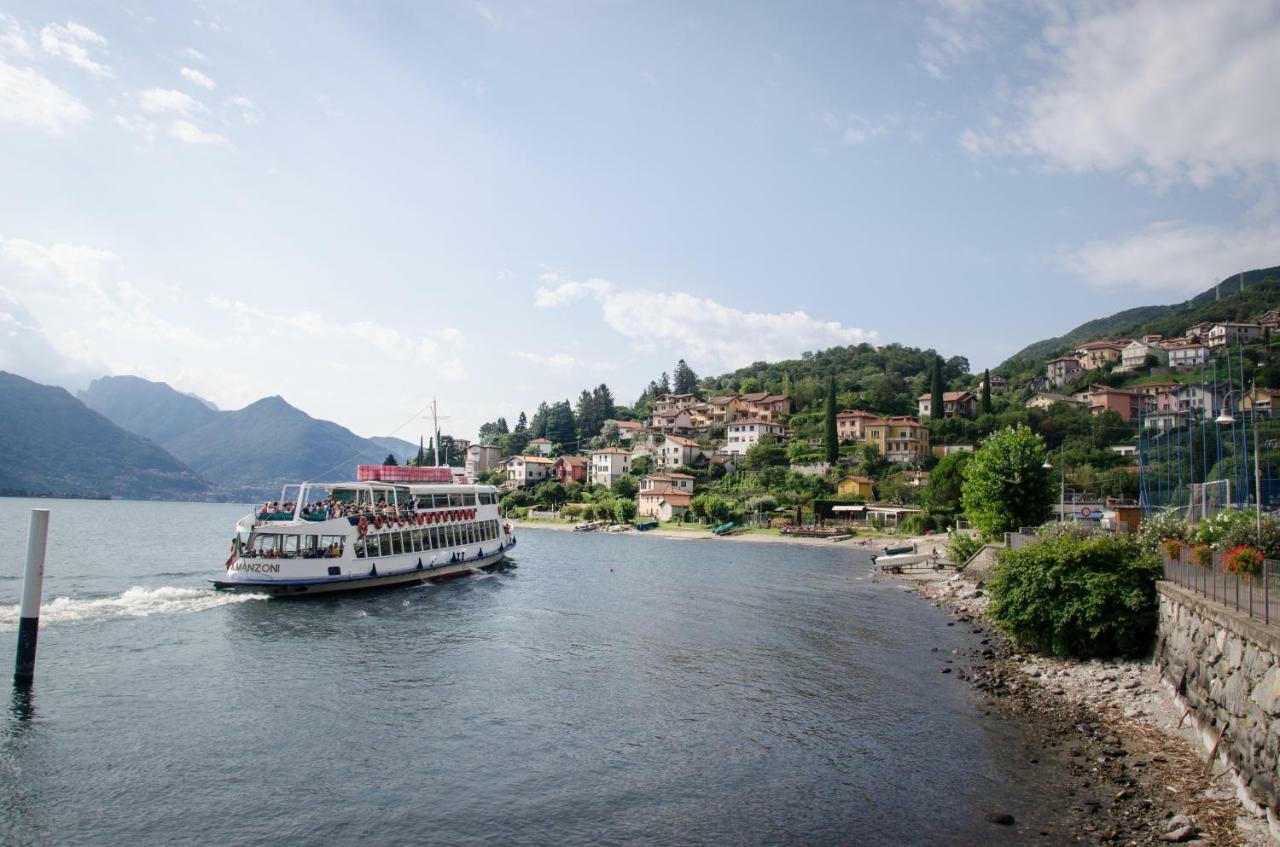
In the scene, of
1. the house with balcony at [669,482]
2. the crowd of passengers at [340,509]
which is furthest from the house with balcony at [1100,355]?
the crowd of passengers at [340,509]

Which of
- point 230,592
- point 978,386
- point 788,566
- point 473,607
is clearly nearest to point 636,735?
point 473,607

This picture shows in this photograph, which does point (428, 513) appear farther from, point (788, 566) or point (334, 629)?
point (788, 566)

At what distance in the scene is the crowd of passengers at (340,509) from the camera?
134 feet

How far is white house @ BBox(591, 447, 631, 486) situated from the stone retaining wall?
119 metres

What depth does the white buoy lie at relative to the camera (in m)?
22.9

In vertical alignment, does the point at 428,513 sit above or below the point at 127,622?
above

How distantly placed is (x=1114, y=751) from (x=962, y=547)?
135ft

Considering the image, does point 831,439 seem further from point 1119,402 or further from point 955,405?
point 1119,402

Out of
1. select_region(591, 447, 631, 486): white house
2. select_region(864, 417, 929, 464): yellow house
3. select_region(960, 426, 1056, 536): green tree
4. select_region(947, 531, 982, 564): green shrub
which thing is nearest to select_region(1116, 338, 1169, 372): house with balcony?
select_region(864, 417, 929, 464): yellow house

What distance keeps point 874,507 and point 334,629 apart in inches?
3061

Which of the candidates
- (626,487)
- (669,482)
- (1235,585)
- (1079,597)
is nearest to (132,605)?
(1079,597)

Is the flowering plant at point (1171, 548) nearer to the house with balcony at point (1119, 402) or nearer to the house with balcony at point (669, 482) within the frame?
the house with balcony at point (669, 482)

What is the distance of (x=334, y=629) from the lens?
1316 inches

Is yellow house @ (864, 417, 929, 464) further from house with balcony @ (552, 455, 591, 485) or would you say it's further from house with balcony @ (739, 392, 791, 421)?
house with balcony @ (552, 455, 591, 485)
